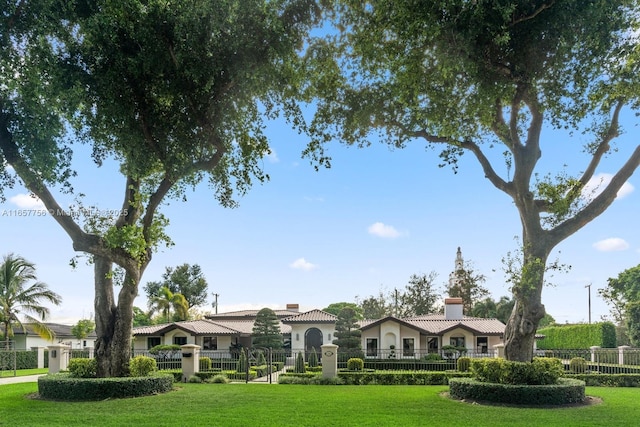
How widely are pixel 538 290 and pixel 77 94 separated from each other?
12.3 m

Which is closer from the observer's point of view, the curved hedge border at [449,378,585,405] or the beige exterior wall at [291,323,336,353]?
the curved hedge border at [449,378,585,405]

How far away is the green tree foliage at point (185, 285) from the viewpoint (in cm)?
6072

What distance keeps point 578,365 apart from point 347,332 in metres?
12.4

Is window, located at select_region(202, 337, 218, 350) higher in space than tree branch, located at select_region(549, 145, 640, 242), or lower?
lower

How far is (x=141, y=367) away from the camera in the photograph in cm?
1592

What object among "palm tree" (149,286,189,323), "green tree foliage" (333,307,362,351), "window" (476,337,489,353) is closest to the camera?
"green tree foliage" (333,307,362,351)

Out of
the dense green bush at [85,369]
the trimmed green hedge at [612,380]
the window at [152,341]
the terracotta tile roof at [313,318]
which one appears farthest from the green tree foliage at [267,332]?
the trimmed green hedge at [612,380]

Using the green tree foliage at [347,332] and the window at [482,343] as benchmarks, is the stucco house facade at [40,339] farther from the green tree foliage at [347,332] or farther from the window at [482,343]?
the window at [482,343]

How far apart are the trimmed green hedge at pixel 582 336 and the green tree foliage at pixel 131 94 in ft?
89.5

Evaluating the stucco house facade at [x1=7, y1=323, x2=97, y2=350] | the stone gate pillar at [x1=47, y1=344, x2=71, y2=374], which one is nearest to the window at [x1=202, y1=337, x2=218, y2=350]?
the stucco house facade at [x1=7, y1=323, x2=97, y2=350]

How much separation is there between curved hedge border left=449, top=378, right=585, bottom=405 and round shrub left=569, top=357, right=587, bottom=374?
365 inches

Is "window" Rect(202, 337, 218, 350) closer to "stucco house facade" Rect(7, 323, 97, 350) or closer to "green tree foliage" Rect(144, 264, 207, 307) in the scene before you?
"stucco house facade" Rect(7, 323, 97, 350)

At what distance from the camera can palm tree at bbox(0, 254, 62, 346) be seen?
106 ft

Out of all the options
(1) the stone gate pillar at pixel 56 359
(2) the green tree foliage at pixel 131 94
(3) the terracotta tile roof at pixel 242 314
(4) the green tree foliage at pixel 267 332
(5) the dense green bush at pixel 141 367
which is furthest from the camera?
(3) the terracotta tile roof at pixel 242 314
